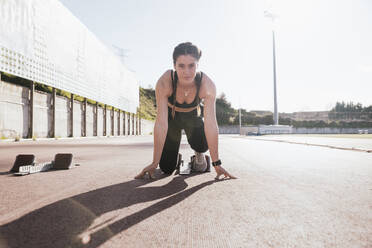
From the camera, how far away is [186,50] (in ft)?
9.39

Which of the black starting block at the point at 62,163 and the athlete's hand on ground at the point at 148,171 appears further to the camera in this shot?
the black starting block at the point at 62,163

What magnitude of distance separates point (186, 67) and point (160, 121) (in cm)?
70

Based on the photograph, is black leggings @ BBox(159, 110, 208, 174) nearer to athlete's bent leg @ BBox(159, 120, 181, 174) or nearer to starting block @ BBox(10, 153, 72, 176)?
athlete's bent leg @ BBox(159, 120, 181, 174)

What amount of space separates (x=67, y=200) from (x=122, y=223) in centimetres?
73

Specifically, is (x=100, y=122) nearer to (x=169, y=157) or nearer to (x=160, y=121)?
(x=169, y=157)

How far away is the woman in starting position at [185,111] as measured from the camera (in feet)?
9.32

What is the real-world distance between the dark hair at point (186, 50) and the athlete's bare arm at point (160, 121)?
27 cm

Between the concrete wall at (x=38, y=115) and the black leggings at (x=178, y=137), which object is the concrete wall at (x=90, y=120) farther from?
the black leggings at (x=178, y=137)

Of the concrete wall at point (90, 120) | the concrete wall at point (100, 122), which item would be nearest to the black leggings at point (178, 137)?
the concrete wall at point (90, 120)

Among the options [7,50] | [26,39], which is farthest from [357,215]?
[26,39]

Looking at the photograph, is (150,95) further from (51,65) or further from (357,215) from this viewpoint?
(357,215)

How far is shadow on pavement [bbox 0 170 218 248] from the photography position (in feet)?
3.82

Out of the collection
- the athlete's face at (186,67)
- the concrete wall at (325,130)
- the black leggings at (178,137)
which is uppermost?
the athlete's face at (186,67)

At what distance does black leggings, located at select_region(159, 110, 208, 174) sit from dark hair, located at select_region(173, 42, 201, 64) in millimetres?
1030
